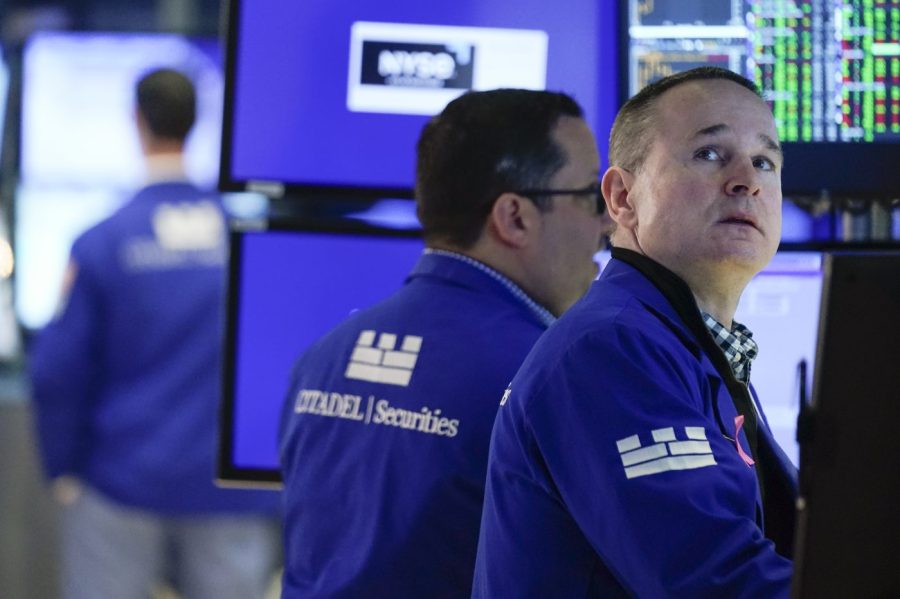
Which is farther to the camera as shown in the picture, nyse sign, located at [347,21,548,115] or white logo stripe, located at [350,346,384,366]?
nyse sign, located at [347,21,548,115]

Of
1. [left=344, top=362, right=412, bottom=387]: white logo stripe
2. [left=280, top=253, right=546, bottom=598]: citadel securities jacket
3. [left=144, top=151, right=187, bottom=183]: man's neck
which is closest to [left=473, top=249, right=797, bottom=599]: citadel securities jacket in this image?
[left=280, top=253, right=546, bottom=598]: citadel securities jacket

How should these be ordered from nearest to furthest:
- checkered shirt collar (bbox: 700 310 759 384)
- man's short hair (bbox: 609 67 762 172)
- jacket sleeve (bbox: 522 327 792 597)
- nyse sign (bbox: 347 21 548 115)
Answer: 1. jacket sleeve (bbox: 522 327 792 597)
2. checkered shirt collar (bbox: 700 310 759 384)
3. man's short hair (bbox: 609 67 762 172)
4. nyse sign (bbox: 347 21 548 115)

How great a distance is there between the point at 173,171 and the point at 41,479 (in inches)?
54.8

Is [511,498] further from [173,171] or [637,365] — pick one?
[173,171]

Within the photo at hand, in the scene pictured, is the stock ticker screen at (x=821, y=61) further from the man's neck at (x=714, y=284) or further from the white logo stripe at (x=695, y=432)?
the white logo stripe at (x=695, y=432)

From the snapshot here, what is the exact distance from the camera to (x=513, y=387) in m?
1.53

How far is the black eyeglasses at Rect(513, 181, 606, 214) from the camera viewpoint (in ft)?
6.98

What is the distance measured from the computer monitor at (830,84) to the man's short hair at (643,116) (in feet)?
1.60

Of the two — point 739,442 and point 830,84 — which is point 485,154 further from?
point 739,442

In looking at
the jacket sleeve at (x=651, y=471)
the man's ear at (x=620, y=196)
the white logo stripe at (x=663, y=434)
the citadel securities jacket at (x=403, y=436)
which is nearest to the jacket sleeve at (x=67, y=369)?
the citadel securities jacket at (x=403, y=436)

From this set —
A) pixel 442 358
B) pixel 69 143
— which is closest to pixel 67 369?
pixel 69 143

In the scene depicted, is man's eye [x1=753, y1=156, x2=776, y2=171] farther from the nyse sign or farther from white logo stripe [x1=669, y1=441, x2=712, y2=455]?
the nyse sign

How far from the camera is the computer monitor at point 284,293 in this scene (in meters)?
2.36

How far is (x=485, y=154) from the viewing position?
2.14 metres
